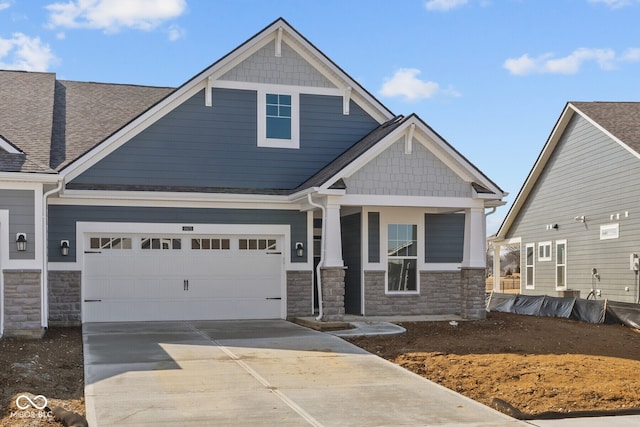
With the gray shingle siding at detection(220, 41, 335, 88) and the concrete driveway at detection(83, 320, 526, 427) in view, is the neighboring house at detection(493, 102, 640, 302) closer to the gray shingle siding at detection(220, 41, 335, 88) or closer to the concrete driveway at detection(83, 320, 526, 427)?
the gray shingle siding at detection(220, 41, 335, 88)

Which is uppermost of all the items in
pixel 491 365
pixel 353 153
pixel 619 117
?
pixel 619 117

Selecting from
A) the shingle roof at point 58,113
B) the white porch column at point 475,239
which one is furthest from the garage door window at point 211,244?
the white porch column at point 475,239

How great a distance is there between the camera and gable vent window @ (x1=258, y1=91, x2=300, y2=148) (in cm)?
1758

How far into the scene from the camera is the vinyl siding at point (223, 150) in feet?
55.2

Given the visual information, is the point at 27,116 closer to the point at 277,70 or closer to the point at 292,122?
the point at 277,70

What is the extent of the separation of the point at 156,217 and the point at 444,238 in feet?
23.5

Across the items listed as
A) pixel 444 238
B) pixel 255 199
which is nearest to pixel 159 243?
pixel 255 199

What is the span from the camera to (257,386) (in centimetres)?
919

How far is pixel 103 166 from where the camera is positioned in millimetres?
16516

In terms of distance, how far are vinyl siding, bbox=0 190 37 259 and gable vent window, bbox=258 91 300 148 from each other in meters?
5.92

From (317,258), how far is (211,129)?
168 inches

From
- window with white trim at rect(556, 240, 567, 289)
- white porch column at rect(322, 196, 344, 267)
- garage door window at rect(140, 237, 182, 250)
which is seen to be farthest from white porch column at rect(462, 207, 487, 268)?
window with white trim at rect(556, 240, 567, 289)

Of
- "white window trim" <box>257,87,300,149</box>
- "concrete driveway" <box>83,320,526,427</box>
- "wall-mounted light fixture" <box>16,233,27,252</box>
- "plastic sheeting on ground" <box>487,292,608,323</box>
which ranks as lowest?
"plastic sheeting on ground" <box>487,292,608,323</box>

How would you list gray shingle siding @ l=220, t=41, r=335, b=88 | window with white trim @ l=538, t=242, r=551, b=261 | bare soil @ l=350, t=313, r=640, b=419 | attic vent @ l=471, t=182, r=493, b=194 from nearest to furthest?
bare soil @ l=350, t=313, r=640, b=419
attic vent @ l=471, t=182, r=493, b=194
gray shingle siding @ l=220, t=41, r=335, b=88
window with white trim @ l=538, t=242, r=551, b=261
